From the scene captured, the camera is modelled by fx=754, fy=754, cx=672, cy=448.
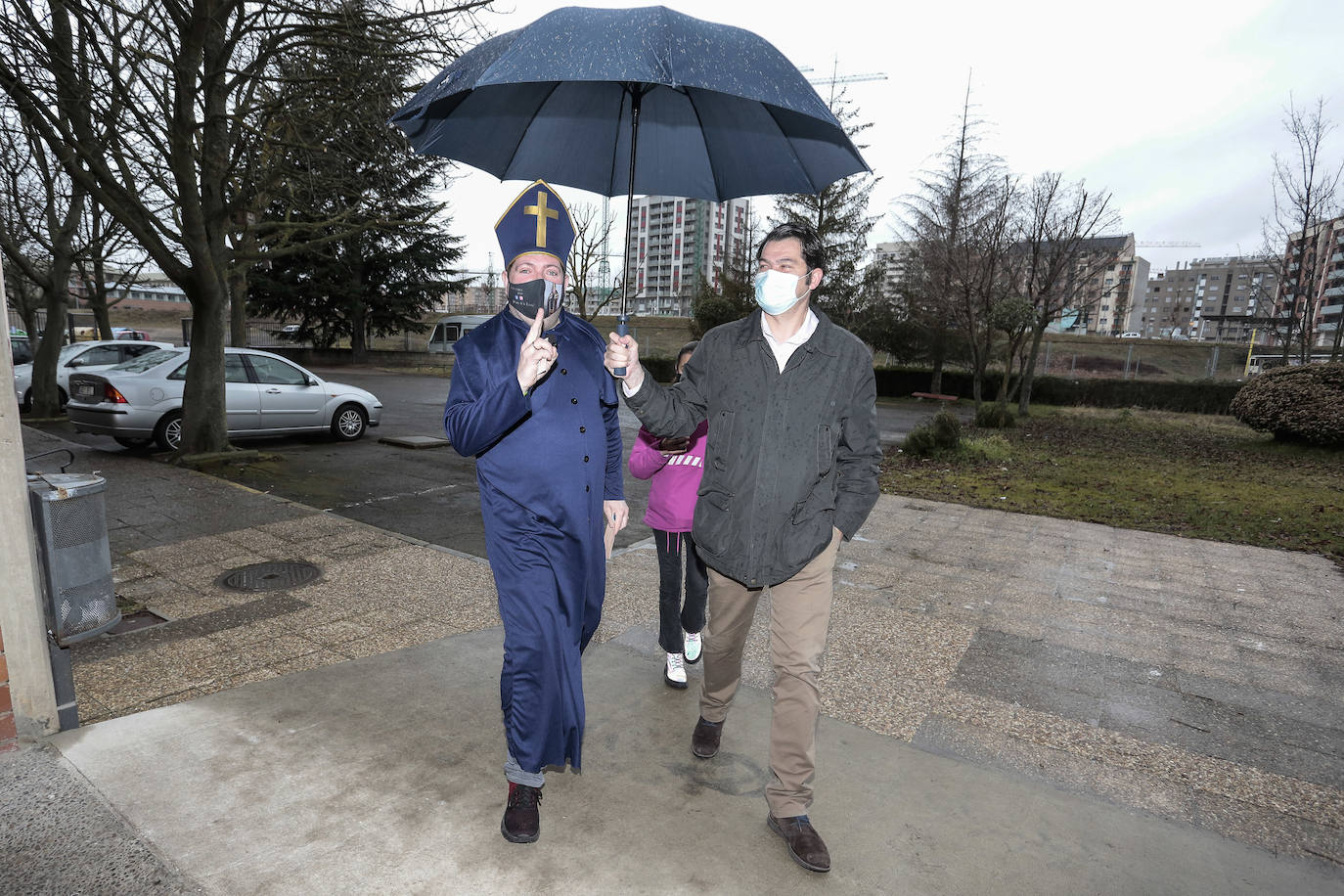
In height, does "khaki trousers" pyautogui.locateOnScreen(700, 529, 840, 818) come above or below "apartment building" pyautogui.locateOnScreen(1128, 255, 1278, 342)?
below

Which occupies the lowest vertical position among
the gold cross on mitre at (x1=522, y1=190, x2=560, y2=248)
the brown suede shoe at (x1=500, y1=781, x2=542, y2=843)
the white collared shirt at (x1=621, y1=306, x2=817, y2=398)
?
the brown suede shoe at (x1=500, y1=781, x2=542, y2=843)

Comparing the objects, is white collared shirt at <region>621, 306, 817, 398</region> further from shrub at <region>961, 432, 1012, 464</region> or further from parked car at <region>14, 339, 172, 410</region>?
parked car at <region>14, 339, 172, 410</region>

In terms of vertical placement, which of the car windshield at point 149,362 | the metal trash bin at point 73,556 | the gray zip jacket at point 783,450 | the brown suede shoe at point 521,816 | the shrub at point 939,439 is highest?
the gray zip jacket at point 783,450

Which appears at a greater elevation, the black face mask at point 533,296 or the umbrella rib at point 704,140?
the umbrella rib at point 704,140

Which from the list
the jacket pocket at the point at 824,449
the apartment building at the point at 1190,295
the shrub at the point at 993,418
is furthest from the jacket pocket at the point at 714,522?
the apartment building at the point at 1190,295

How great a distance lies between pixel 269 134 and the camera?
31.8ft

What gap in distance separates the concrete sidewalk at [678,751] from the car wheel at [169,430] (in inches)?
219

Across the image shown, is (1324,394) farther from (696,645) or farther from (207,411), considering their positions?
(207,411)

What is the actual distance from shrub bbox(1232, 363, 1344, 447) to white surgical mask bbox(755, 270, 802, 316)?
47.5 ft

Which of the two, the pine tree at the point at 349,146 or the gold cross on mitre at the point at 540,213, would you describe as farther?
the pine tree at the point at 349,146

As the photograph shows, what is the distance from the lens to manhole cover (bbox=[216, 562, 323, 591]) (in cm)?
512

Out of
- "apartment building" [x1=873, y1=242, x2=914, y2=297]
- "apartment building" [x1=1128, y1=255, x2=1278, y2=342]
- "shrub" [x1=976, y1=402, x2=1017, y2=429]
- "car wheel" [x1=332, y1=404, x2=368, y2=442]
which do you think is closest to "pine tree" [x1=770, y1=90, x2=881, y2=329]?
"apartment building" [x1=873, y1=242, x2=914, y2=297]

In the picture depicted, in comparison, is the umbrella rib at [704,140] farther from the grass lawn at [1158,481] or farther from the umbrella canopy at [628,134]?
the grass lawn at [1158,481]

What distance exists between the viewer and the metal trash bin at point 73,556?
363cm
